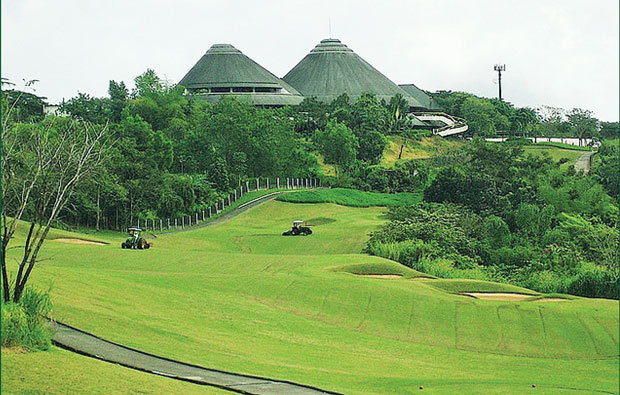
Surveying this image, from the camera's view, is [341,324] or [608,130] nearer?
→ [341,324]

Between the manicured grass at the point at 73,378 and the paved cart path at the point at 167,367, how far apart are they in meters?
0.48

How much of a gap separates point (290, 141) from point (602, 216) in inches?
1333

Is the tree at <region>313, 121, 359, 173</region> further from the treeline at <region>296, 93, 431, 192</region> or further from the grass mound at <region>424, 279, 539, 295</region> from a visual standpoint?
the grass mound at <region>424, 279, 539, 295</region>

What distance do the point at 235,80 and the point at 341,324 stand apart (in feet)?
283

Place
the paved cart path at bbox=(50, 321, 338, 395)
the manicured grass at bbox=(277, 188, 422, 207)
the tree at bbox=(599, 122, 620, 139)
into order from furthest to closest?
1. the tree at bbox=(599, 122, 620, 139)
2. the manicured grass at bbox=(277, 188, 422, 207)
3. the paved cart path at bbox=(50, 321, 338, 395)

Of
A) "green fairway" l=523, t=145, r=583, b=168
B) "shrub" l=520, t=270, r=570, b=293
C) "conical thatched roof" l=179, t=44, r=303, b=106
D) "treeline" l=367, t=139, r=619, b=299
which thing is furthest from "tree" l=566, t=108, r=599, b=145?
"shrub" l=520, t=270, r=570, b=293

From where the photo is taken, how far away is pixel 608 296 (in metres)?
30.6

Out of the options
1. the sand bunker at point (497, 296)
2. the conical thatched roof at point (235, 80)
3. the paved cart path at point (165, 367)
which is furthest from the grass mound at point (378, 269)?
the conical thatched roof at point (235, 80)

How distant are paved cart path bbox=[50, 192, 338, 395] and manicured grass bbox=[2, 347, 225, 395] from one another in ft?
1.58

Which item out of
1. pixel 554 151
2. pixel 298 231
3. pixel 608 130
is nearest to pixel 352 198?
pixel 298 231

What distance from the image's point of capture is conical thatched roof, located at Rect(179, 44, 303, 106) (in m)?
Result: 108

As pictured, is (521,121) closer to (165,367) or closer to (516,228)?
(516,228)

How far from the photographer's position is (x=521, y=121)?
387 ft

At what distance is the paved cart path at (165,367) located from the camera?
1519cm
